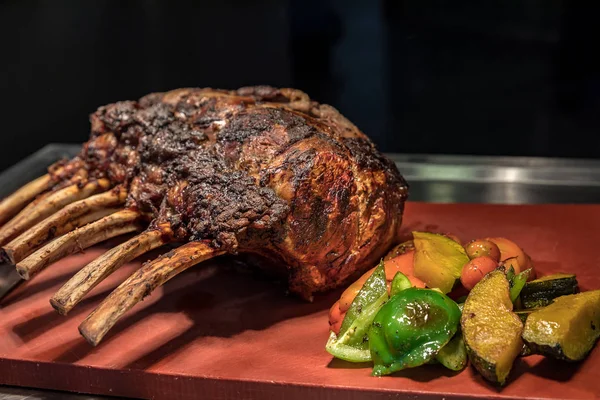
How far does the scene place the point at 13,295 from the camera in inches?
123

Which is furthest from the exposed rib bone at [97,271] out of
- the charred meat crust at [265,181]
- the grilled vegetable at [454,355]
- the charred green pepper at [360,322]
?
the grilled vegetable at [454,355]

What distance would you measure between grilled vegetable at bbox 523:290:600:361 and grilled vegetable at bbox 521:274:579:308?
0.60 feet

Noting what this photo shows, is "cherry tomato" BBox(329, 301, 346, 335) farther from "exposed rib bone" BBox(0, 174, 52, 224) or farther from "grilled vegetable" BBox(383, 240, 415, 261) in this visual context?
"exposed rib bone" BBox(0, 174, 52, 224)

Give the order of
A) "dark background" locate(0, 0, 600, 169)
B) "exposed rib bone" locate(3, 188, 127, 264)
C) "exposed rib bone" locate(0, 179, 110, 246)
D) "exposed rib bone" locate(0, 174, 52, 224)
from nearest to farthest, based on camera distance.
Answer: "exposed rib bone" locate(3, 188, 127, 264) → "exposed rib bone" locate(0, 179, 110, 246) → "exposed rib bone" locate(0, 174, 52, 224) → "dark background" locate(0, 0, 600, 169)

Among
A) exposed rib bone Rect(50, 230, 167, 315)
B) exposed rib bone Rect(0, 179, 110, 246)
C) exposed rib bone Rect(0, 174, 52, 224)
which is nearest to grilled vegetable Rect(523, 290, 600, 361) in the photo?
exposed rib bone Rect(50, 230, 167, 315)

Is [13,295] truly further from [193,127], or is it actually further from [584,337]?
[584,337]

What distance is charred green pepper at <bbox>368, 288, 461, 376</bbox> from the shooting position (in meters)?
2.31

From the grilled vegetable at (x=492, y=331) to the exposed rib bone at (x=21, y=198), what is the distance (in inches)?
82.7

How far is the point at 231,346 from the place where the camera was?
2.65 meters

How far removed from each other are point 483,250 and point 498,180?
1.25 metres

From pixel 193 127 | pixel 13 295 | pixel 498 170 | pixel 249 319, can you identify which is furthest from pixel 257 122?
pixel 498 170

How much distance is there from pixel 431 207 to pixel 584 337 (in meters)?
1.39

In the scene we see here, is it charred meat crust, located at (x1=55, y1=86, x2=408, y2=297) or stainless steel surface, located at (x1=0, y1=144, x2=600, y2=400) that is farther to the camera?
stainless steel surface, located at (x1=0, y1=144, x2=600, y2=400)

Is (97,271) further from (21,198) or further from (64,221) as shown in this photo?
(21,198)
